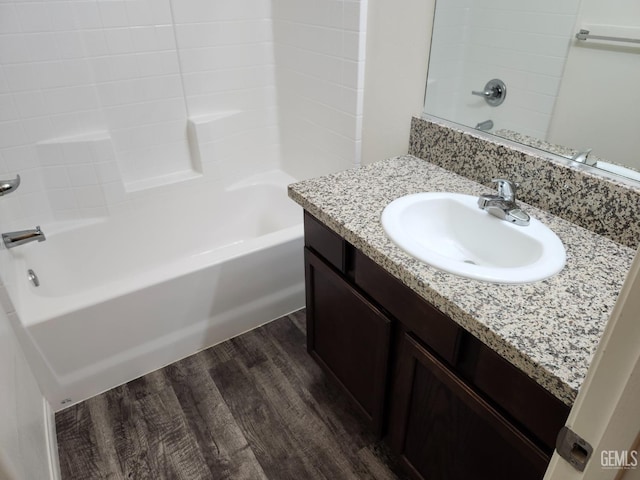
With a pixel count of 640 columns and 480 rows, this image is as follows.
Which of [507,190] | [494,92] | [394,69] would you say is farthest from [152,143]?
[507,190]

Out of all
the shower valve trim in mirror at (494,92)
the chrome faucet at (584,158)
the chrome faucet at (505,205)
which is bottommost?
the chrome faucet at (505,205)

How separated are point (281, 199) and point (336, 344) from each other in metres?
1.22

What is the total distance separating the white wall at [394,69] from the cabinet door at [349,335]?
627 millimetres

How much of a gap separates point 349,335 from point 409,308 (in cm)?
37

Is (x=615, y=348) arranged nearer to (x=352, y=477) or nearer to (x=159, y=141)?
(x=352, y=477)

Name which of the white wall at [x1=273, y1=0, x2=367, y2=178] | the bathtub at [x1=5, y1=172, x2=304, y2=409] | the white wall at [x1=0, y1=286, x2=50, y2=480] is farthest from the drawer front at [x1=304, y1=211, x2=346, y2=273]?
the white wall at [x1=0, y1=286, x2=50, y2=480]

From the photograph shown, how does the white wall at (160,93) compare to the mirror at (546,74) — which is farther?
the white wall at (160,93)

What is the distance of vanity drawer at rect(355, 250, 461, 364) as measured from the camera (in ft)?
3.23

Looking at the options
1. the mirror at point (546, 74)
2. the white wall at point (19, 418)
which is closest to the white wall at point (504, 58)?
the mirror at point (546, 74)

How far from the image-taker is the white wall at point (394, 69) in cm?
152

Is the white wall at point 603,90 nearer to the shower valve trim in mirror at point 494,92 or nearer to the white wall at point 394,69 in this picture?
the shower valve trim in mirror at point 494,92

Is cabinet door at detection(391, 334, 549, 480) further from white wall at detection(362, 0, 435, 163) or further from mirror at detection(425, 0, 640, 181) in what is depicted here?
white wall at detection(362, 0, 435, 163)

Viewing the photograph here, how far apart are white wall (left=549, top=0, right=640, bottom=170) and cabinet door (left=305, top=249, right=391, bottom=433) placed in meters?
0.75

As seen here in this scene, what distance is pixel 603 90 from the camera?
45.9 inches
